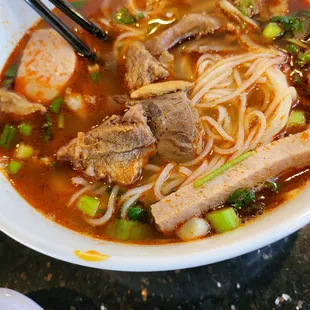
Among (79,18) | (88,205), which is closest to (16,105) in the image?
(79,18)

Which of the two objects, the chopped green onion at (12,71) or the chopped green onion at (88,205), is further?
the chopped green onion at (12,71)

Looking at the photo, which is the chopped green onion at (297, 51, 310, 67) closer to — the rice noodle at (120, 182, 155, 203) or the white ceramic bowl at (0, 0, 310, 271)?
the white ceramic bowl at (0, 0, 310, 271)

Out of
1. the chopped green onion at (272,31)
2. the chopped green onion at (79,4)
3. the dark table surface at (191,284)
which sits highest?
the chopped green onion at (79,4)

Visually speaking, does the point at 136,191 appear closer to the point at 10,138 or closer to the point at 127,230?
the point at 127,230

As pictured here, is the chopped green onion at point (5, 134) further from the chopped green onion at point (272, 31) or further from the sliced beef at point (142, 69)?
the chopped green onion at point (272, 31)

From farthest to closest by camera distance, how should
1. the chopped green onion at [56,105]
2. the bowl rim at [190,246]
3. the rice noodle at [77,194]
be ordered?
the chopped green onion at [56,105]
the rice noodle at [77,194]
the bowl rim at [190,246]

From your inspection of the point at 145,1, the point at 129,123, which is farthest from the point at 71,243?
the point at 145,1

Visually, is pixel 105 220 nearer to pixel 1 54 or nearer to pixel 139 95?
pixel 139 95

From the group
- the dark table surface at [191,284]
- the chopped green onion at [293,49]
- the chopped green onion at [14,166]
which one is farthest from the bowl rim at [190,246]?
the chopped green onion at [293,49]
